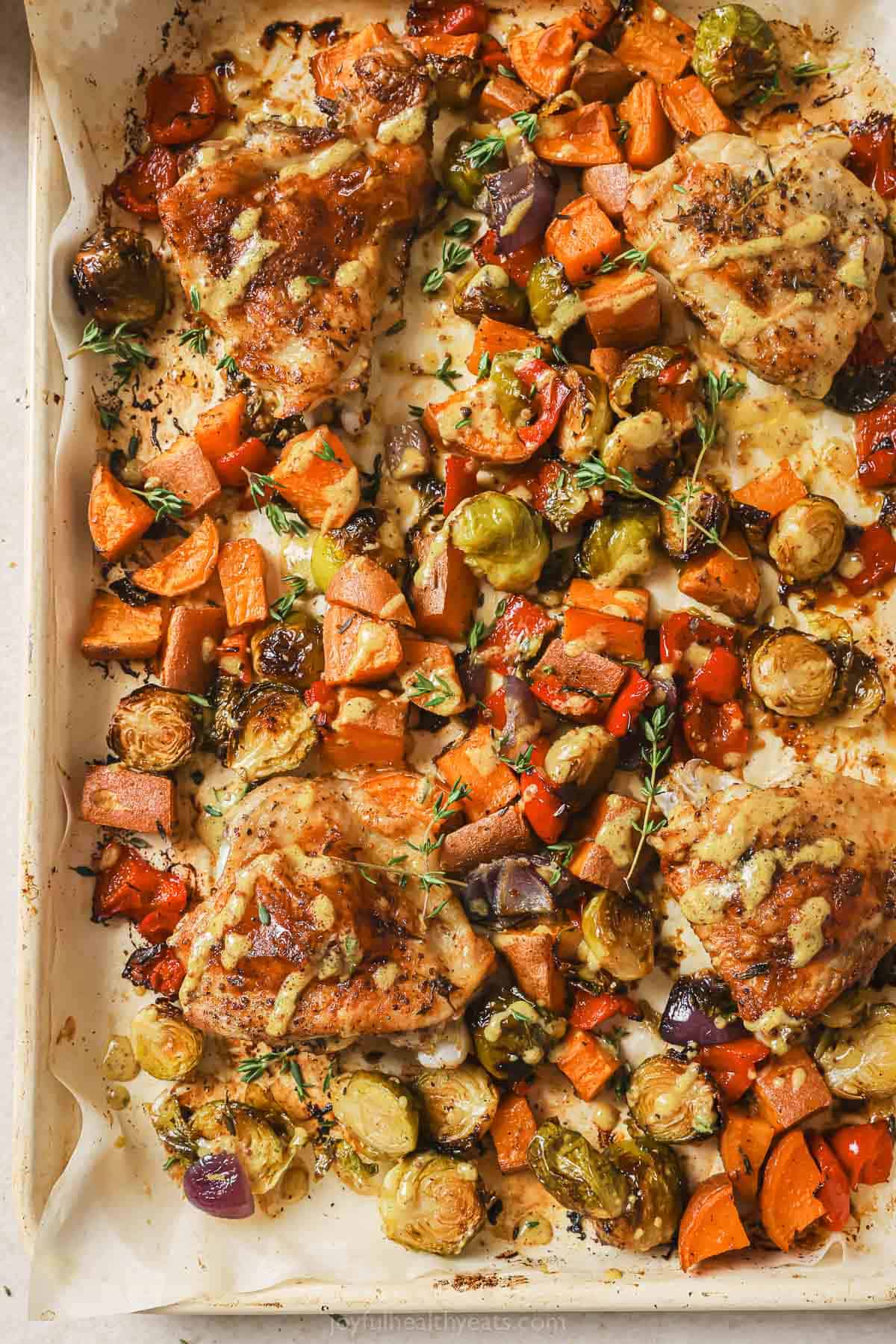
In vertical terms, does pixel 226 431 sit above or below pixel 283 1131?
above

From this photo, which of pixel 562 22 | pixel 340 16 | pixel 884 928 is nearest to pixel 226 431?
pixel 340 16

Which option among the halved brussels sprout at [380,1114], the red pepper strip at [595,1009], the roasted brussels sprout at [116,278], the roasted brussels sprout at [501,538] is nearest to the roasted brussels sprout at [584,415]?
the roasted brussels sprout at [501,538]

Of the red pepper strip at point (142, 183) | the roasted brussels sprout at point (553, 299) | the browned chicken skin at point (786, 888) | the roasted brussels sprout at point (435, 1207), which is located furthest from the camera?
the red pepper strip at point (142, 183)

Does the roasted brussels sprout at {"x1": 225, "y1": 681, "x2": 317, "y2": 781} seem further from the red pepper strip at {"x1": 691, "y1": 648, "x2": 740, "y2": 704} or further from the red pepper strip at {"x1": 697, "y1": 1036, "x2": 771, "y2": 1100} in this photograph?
the red pepper strip at {"x1": 697, "y1": 1036, "x2": 771, "y2": 1100}

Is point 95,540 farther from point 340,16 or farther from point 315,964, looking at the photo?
point 340,16

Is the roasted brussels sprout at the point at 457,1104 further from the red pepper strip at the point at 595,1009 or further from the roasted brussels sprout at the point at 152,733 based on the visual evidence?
the roasted brussels sprout at the point at 152,733
